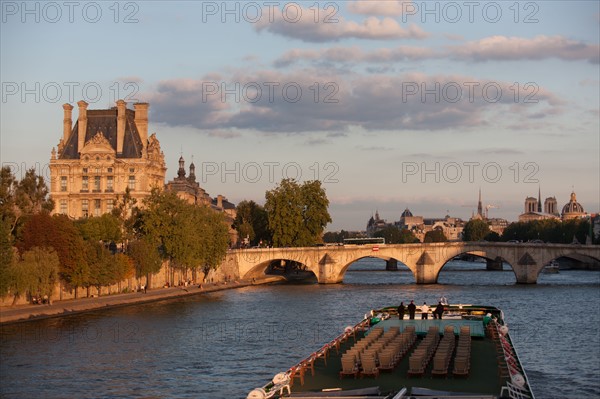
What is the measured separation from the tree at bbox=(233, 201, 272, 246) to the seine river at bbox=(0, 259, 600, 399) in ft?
128

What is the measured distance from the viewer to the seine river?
124 feet

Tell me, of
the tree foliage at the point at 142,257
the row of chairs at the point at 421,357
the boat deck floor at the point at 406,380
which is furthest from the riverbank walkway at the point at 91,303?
the boat deck floor at the point at 406,380

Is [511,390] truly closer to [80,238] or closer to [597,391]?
[597,391]

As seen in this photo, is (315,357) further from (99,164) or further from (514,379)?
(99,164)

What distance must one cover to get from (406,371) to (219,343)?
24788 millimetres

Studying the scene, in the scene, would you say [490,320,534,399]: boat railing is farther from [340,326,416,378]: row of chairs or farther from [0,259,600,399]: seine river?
[0,259,600,399]: seine river

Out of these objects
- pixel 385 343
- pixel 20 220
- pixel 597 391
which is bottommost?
pixel 597 391

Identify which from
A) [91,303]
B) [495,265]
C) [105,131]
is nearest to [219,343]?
[91,303]

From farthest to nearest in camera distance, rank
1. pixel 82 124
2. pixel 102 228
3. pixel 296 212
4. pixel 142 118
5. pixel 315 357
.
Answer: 1. pixel 296 212
2. pixel 142 118
3. pixel 82 124
4. pixel 102 228
5. pixel 315 357

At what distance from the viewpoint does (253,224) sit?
408ft

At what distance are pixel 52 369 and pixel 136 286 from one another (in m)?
40.7

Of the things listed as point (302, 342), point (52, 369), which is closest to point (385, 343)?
point (52, 369)

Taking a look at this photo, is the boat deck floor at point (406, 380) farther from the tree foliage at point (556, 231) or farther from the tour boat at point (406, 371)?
the tree foliage at point (556, 231)

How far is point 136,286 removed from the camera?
81312 mm
